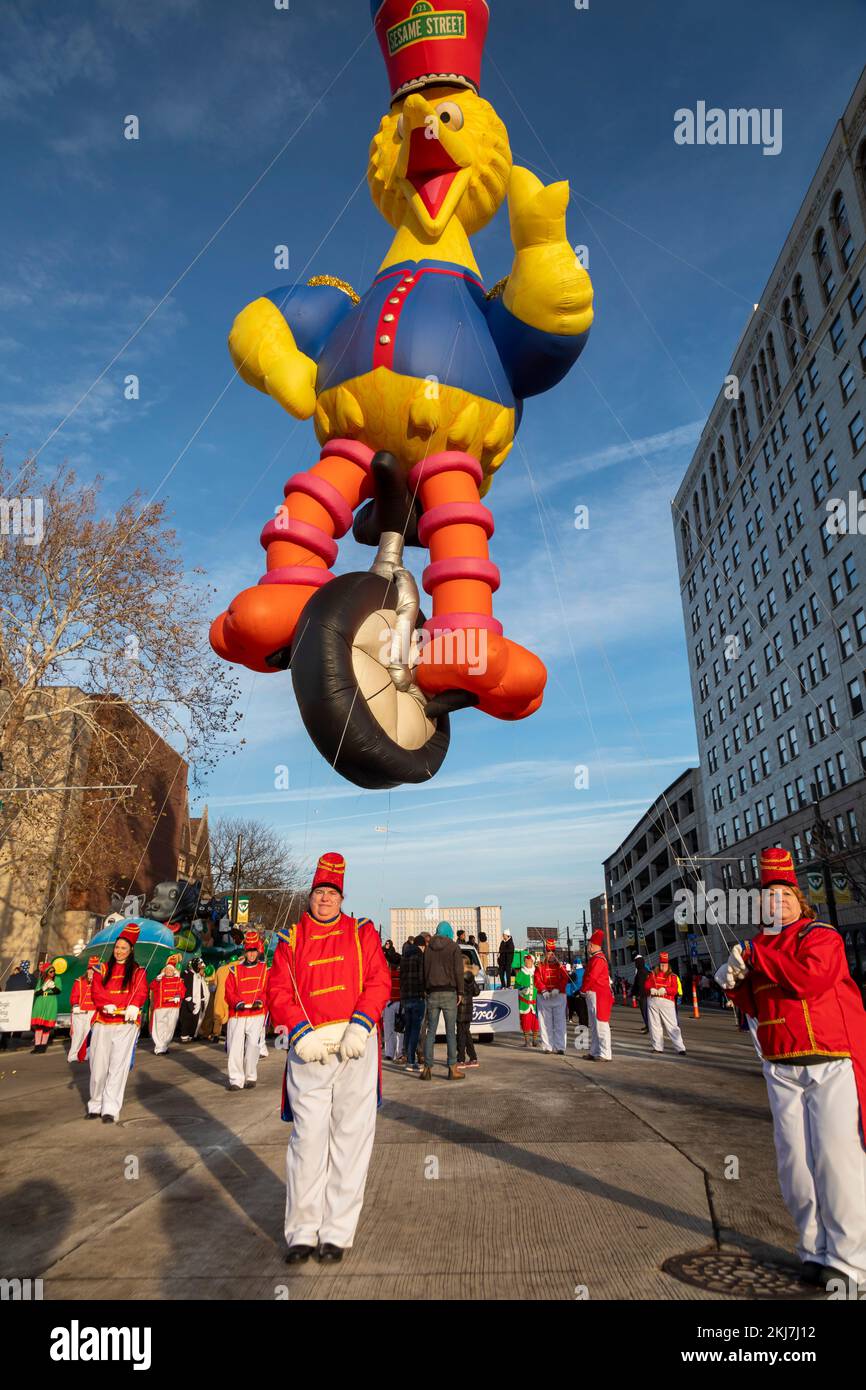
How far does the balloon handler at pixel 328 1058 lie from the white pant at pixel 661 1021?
32.4ft

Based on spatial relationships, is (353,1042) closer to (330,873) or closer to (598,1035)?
(330,873)

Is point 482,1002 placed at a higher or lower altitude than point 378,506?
lower

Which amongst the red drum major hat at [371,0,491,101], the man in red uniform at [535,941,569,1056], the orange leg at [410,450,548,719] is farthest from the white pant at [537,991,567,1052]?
the red drum major hat at [371,0,491,101]

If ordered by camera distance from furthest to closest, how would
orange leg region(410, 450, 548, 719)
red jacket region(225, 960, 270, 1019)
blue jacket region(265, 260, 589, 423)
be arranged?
red jacket region(225, 960, 270, 1019) < blue jacket region(265, 260, 589, 423) < orange leg region(410, 450, 548, 719)

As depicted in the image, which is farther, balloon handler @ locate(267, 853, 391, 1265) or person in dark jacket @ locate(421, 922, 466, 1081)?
person in dark jacket @ locate(421, 922, 466, 1081)

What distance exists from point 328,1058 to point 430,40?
316 inches

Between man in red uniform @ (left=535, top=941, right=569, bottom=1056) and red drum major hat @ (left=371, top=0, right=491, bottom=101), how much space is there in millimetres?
11633

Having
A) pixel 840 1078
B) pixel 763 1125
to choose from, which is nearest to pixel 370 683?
pixel 840 1078

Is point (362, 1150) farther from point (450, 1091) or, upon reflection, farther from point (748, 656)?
point (748, 656)

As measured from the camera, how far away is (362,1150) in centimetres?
402

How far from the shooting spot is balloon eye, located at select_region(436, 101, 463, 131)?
6.79 m

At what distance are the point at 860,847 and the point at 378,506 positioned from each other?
31.1m

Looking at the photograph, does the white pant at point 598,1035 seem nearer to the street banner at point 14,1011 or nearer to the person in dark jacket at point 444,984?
Result: the person in dark jacket at point 444,984

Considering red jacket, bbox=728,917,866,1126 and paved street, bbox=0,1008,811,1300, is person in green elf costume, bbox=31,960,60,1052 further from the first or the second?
red jacket, bbox=728,917,866,1126
